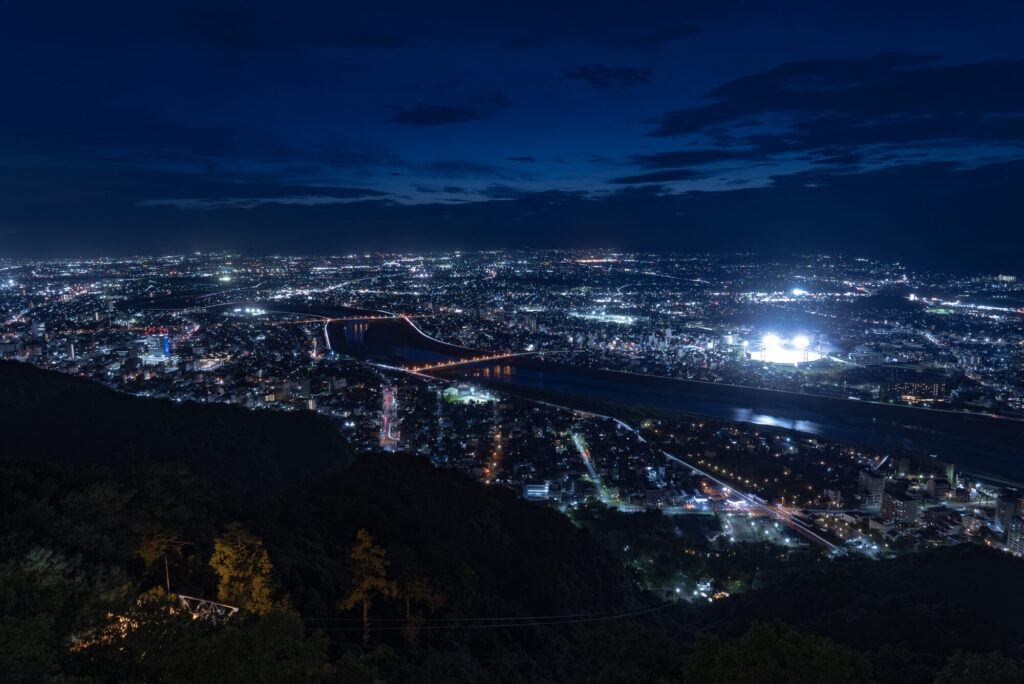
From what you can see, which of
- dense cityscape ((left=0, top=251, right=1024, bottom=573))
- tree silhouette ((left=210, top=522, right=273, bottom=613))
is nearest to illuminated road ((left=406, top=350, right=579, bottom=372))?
dense cityscape ((left=0, top=251, right=1024, bottom=573))

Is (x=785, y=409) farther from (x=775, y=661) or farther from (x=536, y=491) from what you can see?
(x=775, y=661)

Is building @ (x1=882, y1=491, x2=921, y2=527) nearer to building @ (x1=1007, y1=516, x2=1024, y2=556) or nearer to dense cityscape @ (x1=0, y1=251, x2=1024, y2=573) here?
dense cityscape @ (x1=0, y1=251, x2=1024, y2=573)

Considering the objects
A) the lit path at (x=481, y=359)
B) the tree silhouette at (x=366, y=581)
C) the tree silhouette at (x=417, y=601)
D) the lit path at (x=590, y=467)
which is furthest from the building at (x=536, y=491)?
the lit path at (x=481, y=359)

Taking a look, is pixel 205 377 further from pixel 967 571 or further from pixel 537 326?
pixel 967 571

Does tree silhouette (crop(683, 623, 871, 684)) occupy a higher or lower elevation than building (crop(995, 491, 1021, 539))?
higher

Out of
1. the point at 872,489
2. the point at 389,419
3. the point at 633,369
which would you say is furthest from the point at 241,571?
the point at 633,369

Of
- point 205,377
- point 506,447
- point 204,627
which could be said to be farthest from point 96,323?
point 204,627

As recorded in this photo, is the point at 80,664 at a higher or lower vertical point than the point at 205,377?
higher
